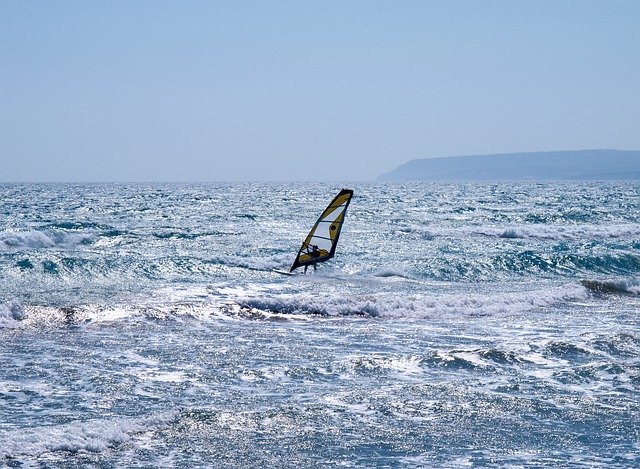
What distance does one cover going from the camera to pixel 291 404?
7523 mm

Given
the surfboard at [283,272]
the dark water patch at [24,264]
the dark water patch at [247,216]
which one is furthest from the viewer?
the dark water patch at [247,216]

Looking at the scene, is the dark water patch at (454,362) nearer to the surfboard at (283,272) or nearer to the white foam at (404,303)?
the white foam at (404,303)

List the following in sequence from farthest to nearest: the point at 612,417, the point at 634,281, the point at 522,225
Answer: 1. the point at 522,225
2. the point at 634,281
3. the point at 612,417

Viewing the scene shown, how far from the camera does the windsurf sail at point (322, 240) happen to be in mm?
18578

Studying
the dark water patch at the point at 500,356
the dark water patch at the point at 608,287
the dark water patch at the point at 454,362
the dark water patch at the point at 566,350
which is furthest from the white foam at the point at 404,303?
the dark water patch at the point at 454,362

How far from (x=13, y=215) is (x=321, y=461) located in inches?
1403

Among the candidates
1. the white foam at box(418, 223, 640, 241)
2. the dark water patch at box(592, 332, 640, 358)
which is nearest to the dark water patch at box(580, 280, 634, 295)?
the dark water patch at box(592, 332, 640, 358)

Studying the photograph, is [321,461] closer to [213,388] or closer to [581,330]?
[213,388]

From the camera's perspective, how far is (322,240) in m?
19.0

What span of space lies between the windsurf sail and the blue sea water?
467 millimetres

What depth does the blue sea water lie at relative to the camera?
6.38 metres

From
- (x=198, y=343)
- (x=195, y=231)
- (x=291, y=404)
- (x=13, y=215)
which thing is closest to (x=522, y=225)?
(x=195, y=231)

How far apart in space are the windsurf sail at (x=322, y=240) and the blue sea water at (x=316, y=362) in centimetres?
47

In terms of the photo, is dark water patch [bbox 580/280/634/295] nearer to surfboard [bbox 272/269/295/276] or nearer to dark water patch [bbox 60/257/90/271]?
surfboard [bbox 272/269/295/276]
